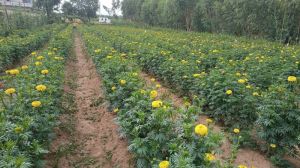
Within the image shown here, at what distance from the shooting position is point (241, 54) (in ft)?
33.2

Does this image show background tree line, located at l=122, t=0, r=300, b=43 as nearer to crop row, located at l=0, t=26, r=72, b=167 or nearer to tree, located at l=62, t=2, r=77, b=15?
crop row, located at l=0, t=26, r=72, b=167

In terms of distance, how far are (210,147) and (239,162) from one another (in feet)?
6.05

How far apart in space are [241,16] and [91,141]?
23.2 metres

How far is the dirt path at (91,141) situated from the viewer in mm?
4561

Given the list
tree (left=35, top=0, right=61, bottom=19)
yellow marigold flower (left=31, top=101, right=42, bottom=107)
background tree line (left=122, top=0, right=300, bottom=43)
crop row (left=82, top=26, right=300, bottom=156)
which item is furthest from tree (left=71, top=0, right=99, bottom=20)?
yellow marigold flower (left=31, top=101, right=42, bottom=107)

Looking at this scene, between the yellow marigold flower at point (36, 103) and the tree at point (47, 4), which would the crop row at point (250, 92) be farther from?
the tree at point (47, 4)

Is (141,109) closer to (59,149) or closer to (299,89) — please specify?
(59,149)

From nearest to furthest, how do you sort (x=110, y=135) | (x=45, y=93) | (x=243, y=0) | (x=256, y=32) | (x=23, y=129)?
(x=23, y=129) < (x=45, y=93) < (x=110, y=135) < (x=243, y=0) < (x=256, y=32)

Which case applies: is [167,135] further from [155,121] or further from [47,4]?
[47,4]

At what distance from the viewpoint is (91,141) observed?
5.39m

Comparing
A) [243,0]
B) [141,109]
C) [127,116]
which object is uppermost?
[243,0]

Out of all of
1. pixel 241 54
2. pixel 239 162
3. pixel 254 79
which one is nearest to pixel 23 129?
pixel 239 162

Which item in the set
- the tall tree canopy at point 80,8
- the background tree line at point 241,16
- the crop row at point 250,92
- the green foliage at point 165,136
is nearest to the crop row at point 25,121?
the green foliage at point 165,136

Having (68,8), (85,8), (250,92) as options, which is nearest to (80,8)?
(85,8)
